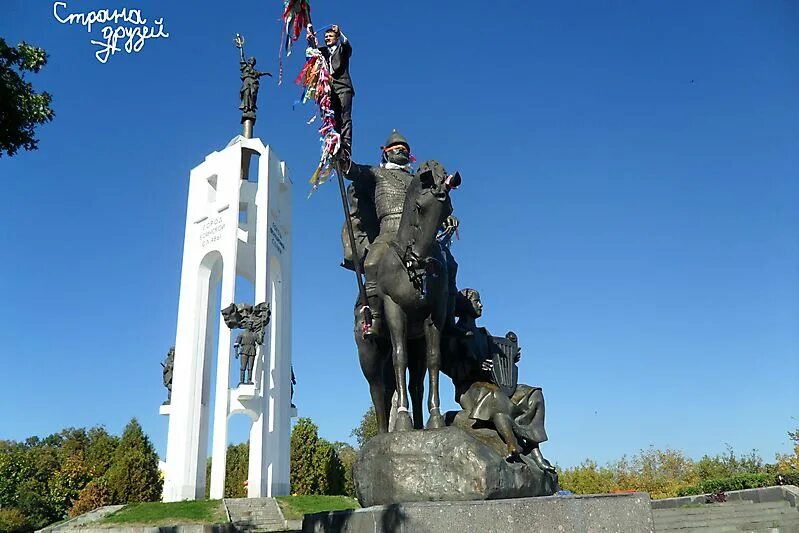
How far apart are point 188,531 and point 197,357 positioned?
36.1ft

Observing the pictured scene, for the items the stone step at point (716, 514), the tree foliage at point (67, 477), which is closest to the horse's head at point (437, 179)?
the stone step at point (716, 514)

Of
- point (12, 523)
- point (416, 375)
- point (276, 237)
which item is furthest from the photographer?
point (276, 237)

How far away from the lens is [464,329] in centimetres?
614

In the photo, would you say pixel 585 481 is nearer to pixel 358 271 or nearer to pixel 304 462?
pixel 304 462

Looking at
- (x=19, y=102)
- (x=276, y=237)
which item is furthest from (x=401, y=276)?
(x=276, y=237)

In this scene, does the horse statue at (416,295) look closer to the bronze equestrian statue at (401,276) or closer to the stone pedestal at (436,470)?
the bronze equestrian statue at (401,276)

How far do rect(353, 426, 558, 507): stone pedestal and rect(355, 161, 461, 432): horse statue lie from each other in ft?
1.24

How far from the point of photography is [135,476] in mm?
33062

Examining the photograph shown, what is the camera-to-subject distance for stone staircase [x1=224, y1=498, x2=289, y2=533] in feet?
71.7

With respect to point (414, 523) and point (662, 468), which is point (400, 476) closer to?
point (414, 523)

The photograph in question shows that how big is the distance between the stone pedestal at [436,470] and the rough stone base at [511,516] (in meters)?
0.30

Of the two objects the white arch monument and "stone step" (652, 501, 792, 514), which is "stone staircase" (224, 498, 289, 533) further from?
"stone step" (652, 501, 792, 514)

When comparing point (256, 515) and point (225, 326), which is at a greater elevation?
point (225, 326)

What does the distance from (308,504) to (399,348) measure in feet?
71.6
